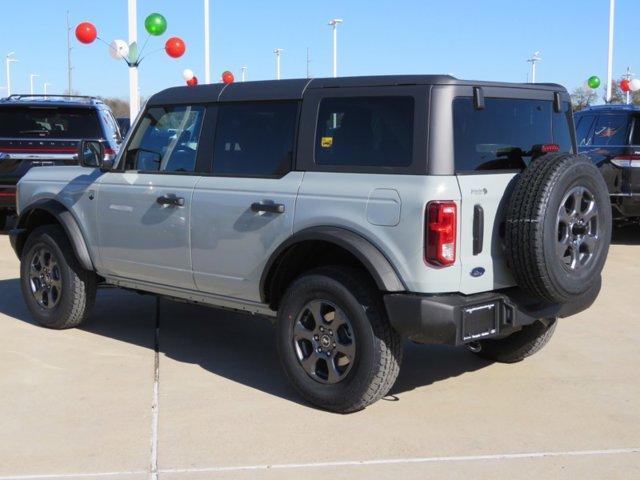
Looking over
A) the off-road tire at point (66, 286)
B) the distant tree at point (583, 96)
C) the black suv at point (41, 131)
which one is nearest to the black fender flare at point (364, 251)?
the off-road tire at point (66, 286)

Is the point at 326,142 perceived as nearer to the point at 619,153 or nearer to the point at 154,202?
the point at 154,202

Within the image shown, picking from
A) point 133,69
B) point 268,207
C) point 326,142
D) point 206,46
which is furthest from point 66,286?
point 206,46

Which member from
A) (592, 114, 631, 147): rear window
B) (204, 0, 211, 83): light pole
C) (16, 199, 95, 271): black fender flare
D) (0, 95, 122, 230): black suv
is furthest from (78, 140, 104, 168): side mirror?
(204, 0, 211, 83): light pole

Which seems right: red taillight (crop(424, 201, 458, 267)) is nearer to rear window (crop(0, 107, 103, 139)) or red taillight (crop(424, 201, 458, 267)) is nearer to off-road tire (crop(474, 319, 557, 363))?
off-road tire (crop(474, 319, 557, 363))

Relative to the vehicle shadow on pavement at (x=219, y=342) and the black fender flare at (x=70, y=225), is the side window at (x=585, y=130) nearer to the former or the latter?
the vehicle shadow on pavement at (x=219, y=342)

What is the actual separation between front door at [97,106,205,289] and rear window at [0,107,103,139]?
5375 millimetres

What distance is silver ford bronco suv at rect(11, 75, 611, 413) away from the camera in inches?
170

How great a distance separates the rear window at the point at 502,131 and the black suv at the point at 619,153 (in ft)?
19.2

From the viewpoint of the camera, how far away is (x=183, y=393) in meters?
5.10

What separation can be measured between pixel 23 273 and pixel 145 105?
1.89 m

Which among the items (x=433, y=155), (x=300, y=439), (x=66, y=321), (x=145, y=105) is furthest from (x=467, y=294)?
(x=66, y=321)

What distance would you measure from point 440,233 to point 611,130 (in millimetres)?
7609

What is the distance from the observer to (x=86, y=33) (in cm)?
1758

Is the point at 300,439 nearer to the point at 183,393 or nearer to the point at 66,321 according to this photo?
the point at 183,393
